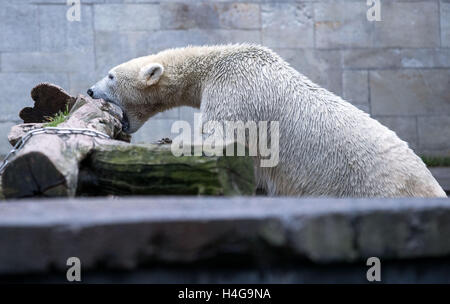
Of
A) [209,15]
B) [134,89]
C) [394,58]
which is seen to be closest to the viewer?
[134,89]

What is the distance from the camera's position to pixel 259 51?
13.5 feet

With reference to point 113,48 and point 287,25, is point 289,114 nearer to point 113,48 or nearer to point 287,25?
point 287,25

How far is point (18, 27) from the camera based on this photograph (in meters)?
6.97

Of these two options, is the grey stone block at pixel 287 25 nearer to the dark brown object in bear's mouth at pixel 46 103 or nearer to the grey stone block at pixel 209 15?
the grey stone block at pixel 209 15

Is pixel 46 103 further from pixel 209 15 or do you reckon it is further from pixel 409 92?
pixel 409 92

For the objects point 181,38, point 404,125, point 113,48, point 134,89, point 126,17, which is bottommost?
point 134,89

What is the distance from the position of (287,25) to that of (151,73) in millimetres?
3549

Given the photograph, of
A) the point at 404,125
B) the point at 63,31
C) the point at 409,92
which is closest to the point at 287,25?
the point at 409,92

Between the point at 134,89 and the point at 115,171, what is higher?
the point at 134,89

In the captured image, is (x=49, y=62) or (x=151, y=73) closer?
(x=151, y=73)

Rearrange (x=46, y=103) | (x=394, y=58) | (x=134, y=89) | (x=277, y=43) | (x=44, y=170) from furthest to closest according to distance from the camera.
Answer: (x=394, y=58), (x=277, y=43), (x=134, y=89), (x=46, y=103), (x=44, y=170)

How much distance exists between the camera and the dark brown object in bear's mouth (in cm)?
412

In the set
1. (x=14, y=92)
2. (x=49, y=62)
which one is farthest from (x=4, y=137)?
(x=49, y=62)

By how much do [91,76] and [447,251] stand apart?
6.16m
